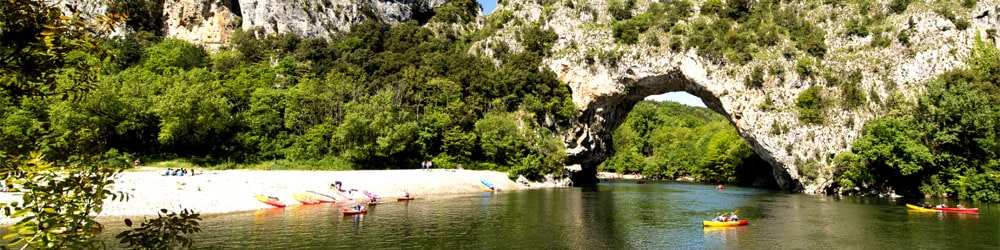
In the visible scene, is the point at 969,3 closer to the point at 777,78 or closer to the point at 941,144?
the point at 941,144

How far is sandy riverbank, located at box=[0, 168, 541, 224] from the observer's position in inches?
1253

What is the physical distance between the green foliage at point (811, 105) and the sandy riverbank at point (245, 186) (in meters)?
33.7

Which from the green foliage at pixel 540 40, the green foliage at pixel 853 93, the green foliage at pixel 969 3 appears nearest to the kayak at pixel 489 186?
the green foliage at pixel 540 40

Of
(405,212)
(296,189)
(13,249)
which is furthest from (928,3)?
(13,249)

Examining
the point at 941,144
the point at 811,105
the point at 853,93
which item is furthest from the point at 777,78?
the point at 941,144

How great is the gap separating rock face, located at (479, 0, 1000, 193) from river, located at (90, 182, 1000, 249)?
17324 millimetres

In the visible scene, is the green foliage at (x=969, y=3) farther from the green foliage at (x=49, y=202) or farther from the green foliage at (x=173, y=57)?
the green foliage at (x=173, y=57)

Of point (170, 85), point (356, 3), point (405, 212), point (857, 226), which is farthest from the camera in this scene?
point (356, 3)

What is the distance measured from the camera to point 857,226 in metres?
30.2

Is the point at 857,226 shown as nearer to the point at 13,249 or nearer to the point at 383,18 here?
the point at 13,249

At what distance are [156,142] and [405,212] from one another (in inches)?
1303

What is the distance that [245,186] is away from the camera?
3812cm

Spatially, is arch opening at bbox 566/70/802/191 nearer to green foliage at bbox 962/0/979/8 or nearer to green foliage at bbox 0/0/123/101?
green foliage at bbox 962/0/979/8

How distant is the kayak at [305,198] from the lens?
38125 millimetres
